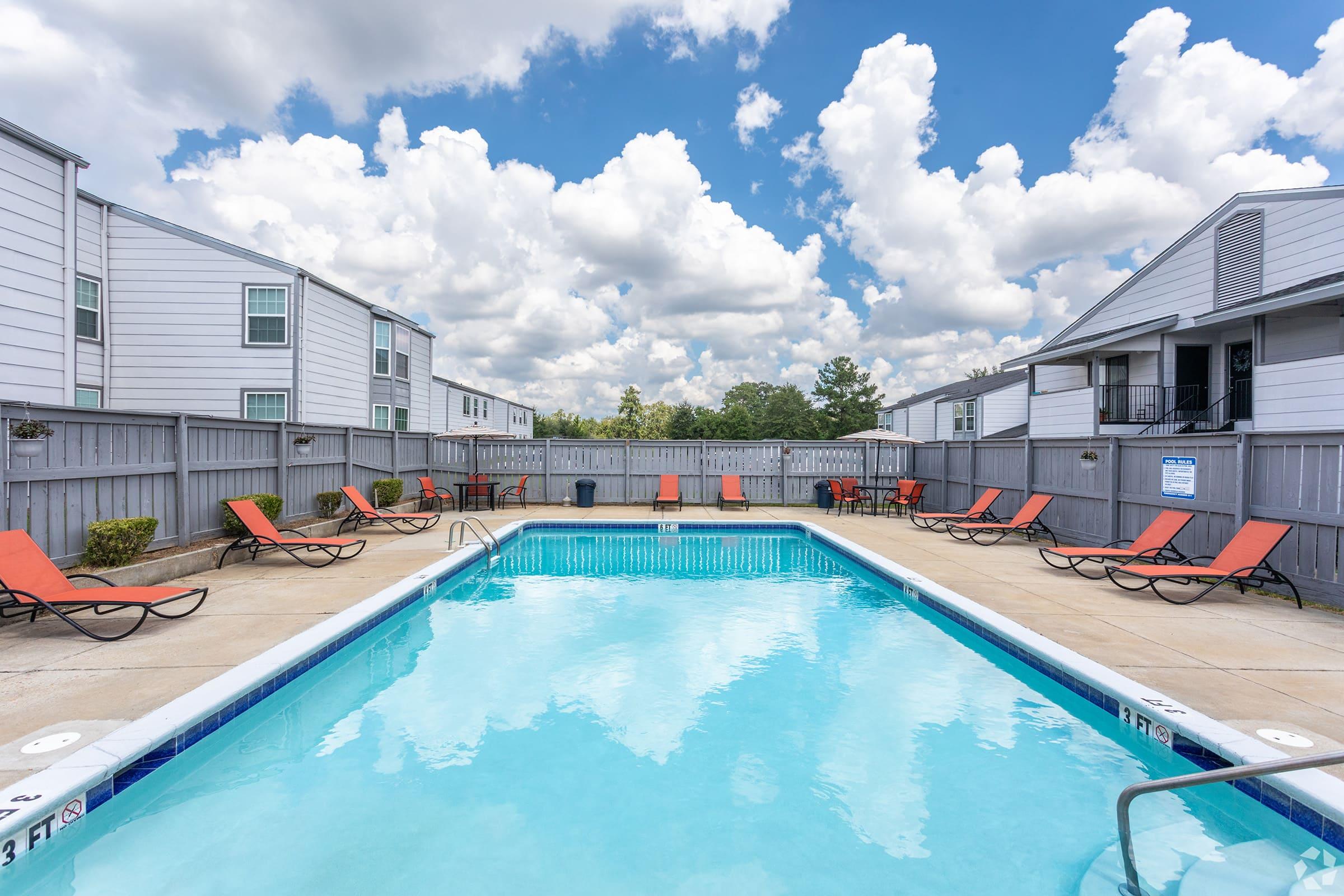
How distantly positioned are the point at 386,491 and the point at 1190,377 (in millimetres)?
16735

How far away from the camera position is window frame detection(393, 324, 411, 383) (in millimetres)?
17172

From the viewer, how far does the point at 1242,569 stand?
543 centimetres

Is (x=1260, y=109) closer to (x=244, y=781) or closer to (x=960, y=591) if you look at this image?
(x=960, y=591)

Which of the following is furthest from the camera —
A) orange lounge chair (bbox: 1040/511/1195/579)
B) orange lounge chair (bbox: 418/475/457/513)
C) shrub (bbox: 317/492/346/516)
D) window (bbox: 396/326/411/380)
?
window (bbox: 396/326/411/380)

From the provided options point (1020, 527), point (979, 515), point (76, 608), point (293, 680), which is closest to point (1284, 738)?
point (293, 680)

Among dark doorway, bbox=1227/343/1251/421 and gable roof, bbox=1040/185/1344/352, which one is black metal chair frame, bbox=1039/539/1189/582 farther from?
gable roof, bbox=1040/185/1344/352

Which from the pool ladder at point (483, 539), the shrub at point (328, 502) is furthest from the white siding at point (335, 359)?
the pool ladder at point (483, 539)

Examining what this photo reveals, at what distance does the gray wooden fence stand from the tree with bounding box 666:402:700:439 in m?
44.0

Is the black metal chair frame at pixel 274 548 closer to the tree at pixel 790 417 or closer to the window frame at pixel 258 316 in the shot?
the window frame at pixel 258 316

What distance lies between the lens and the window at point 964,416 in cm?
2527

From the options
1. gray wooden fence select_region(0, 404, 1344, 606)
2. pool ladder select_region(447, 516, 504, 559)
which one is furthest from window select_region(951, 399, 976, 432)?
pool ladder select_region(447, 516, 504, 559)

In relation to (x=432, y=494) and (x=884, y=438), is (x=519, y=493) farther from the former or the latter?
(x=884, y=438)

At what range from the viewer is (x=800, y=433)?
4953cm

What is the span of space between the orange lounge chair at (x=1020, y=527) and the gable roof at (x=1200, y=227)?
720cm
